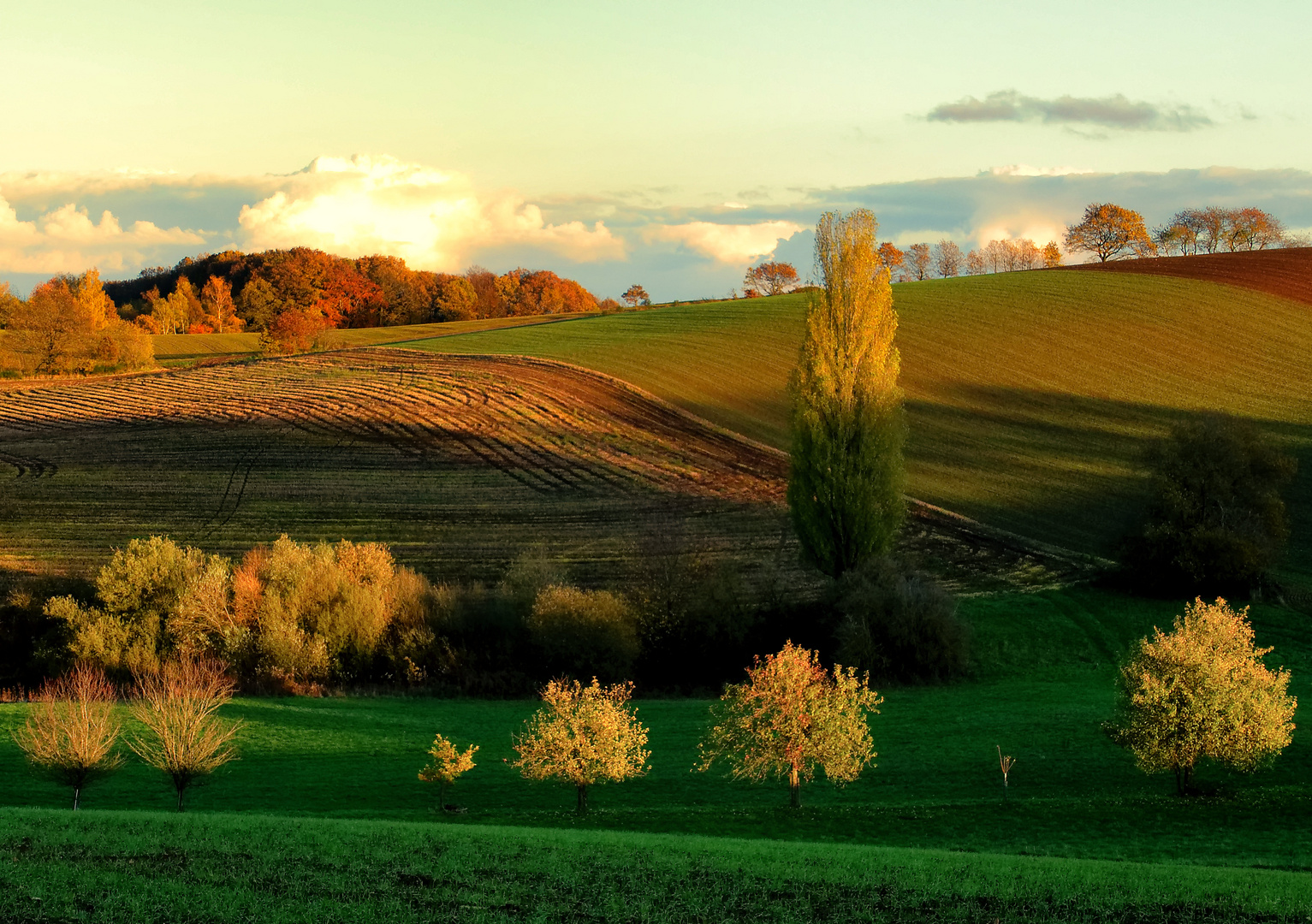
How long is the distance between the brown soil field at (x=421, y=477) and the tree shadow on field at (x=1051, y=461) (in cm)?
281

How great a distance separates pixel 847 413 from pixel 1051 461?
61.8 feet

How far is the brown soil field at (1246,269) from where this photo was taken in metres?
78.8

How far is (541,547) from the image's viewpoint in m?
42.6

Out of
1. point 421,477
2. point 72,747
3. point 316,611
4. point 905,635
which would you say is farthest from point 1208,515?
point 72,747

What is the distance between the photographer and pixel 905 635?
114 feet

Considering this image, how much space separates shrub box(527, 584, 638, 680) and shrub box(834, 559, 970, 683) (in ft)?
25.3

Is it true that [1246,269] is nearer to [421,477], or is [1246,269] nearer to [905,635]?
[905,635]

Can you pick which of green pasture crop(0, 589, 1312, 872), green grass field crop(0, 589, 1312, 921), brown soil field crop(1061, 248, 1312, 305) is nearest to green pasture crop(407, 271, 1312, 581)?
brown soil field crop(1061, 248, 1312, 305)

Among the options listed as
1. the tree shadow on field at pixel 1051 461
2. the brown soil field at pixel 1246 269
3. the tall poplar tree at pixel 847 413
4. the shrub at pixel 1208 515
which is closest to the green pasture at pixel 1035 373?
the tree shadow on field at pixel 1051 461

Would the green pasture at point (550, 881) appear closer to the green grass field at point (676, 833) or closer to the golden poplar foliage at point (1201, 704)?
the green grass field at point (676, 833)

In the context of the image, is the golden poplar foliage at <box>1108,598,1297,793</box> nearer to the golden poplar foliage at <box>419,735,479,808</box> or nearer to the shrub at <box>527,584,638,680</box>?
the golden poplar foliage at <box>419,735,479,808</box>

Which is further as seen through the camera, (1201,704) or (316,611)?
(316,611)

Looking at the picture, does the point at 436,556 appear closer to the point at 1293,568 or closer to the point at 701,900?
the point at 701,900

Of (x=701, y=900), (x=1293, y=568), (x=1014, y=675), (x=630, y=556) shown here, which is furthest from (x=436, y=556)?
(x=1293, y=568)
